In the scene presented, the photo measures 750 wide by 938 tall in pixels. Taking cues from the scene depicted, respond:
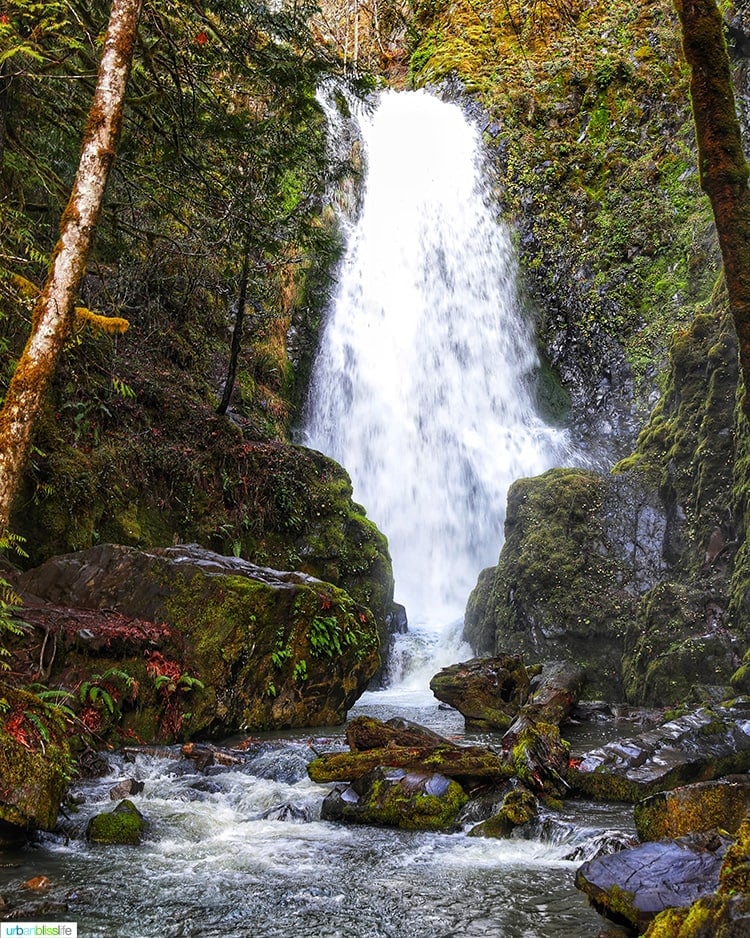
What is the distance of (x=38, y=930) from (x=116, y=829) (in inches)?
58.6

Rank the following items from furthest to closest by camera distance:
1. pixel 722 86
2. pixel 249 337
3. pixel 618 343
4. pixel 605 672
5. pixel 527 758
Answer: pixel 618 343, pixel 249 337, pixel 605 672, pixel 527 758, pixel 722 86

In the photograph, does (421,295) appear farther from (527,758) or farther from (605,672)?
(527,758)

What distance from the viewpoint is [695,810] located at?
437 centimetres

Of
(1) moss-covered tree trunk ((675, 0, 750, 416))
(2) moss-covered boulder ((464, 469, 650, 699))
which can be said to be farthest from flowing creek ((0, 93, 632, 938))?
(1) moss-covered tree trunk ((675, 0, 750, 416))

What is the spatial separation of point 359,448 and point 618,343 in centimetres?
848

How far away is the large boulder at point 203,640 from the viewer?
7398mm

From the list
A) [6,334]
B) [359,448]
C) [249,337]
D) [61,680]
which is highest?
[249,337]

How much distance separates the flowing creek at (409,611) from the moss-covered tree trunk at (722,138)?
12.4 ft

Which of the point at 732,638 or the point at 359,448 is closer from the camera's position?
the point at 732,638

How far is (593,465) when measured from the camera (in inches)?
764

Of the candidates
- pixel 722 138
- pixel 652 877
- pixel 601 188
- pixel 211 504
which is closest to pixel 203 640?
pixel 211 504

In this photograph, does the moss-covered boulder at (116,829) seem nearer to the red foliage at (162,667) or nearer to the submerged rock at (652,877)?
the red foliage at (162,667)

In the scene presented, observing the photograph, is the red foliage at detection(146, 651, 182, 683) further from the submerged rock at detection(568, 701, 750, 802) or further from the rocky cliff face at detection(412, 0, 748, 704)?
the rocky cliff face at detection(412, 0, 748, 704)

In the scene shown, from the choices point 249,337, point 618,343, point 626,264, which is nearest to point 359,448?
point 249,337
